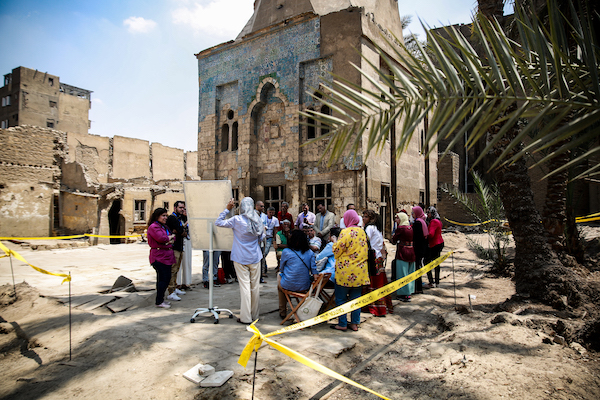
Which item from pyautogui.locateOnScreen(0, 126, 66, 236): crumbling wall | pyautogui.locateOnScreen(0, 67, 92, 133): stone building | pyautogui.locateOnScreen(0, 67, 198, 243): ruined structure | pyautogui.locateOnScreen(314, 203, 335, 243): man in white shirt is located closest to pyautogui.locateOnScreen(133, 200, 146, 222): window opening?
pyautogui.locateOnScreen(0, 67, 198, 243): ruined structure

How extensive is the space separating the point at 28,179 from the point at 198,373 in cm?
1788

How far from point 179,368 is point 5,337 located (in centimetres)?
316

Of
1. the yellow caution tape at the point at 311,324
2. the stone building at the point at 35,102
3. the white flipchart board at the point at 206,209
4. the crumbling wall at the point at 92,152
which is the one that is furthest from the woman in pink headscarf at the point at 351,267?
the stone building at the point at 35,102

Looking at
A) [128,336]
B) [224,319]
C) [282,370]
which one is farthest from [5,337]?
[282,370]

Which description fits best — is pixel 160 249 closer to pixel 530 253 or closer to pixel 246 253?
pixel 246 253

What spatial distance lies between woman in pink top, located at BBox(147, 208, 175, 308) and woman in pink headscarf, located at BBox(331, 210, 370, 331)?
276 centimetres

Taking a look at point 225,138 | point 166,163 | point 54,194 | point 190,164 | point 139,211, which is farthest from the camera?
point 190,164

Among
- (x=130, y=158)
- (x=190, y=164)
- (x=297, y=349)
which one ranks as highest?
(x=190, y=164)

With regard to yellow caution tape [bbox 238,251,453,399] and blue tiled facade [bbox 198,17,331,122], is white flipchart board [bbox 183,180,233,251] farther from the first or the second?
blue tiled facade [bbox 198,17,331,122]

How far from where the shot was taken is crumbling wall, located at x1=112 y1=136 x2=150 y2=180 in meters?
33.1

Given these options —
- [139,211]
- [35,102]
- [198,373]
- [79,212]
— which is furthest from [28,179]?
[35,102]

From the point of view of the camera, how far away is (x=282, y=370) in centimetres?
343

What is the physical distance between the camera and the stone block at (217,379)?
3.08 metres

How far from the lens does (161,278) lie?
5.67 meters
